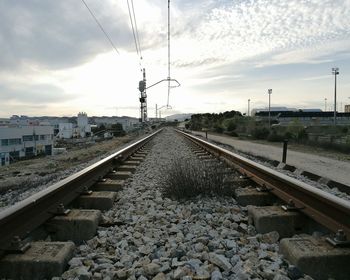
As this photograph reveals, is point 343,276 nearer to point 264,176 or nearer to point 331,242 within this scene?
point 331,242

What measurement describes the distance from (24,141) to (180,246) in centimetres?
9880

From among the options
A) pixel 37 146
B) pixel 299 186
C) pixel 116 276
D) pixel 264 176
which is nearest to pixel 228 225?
pixel 299 186

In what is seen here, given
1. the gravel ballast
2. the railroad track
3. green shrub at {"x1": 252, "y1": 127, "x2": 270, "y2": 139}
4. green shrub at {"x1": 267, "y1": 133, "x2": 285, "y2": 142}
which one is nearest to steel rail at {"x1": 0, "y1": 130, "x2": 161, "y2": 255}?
the railroad track

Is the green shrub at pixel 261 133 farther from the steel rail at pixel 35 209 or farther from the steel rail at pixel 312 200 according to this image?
the steel rail at pixel 35 209

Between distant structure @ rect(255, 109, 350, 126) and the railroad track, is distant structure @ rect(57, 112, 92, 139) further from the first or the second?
the railroad track

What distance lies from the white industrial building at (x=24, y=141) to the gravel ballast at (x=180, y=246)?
7958 centimetres

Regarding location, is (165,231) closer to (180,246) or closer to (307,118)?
(180,246)

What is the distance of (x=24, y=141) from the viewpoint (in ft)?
315

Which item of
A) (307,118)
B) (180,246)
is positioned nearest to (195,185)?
(180,246)

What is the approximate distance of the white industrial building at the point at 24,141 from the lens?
288 feet

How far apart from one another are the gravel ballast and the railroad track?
1cm

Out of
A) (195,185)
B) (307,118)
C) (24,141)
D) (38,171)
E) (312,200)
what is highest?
(307,118)

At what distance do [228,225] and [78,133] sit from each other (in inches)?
5683

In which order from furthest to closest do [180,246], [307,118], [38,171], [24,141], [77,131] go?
1. [77,131]
2. [307,118]
3. [24,141]
4. [38,171]
5. [180,246]
